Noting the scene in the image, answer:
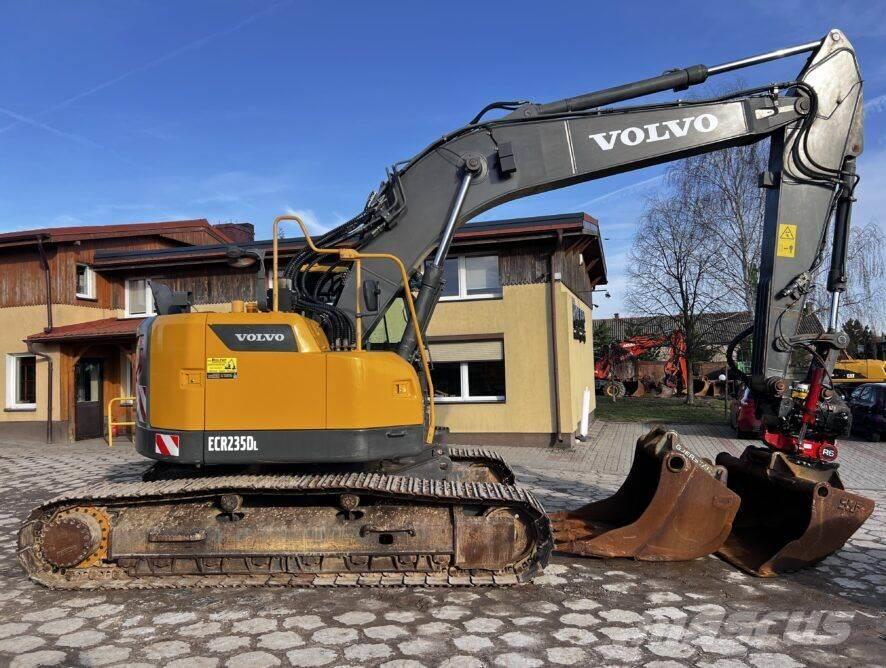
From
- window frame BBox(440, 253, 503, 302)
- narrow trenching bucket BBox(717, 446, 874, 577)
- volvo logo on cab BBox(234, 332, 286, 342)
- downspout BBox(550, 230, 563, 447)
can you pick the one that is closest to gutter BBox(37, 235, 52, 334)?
window frame BBox(440, 253, 503, 302)

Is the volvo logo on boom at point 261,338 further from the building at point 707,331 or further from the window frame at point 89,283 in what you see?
the building at point 707,331

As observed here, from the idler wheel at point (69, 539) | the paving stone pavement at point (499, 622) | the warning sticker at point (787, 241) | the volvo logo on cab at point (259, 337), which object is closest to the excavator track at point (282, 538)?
the idler wheel at point (69, 539)

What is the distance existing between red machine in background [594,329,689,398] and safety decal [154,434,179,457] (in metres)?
27.1

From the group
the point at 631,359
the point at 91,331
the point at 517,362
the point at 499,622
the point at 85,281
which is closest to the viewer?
the point at 499,622

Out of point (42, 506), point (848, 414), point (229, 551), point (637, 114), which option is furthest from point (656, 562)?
point (42, 506)

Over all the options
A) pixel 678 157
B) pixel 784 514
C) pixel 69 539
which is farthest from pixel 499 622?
pixel 678 157

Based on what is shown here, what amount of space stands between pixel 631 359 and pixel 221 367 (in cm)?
2962

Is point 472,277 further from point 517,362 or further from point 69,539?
point 69,539

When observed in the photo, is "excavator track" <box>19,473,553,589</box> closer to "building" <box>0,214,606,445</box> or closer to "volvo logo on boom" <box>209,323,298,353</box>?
"volvo logo on boom" <box>209,323,298,353</box>

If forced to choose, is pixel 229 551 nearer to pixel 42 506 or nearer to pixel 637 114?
pixel 42 506

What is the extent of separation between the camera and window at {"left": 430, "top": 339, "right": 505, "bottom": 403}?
1477 cm

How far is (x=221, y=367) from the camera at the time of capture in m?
5.41

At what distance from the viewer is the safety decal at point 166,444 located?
213 inches

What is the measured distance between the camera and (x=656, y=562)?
6.06 meters
